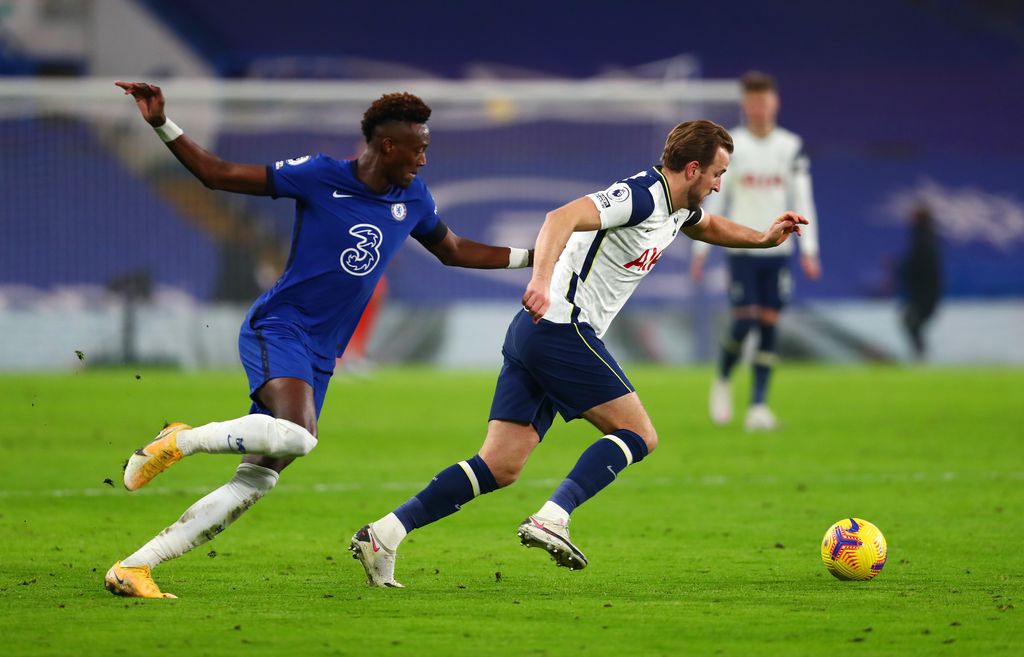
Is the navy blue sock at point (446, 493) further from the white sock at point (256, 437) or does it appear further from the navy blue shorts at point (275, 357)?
the white sock at point (256, 437)

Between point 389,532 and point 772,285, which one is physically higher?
point 772,285

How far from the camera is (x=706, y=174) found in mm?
6660

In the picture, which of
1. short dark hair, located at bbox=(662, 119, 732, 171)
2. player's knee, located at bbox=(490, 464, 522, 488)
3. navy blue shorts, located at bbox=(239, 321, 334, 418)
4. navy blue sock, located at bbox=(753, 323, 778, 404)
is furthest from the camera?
navy blue sock, located at bbox=(753, 323, 778, 404)

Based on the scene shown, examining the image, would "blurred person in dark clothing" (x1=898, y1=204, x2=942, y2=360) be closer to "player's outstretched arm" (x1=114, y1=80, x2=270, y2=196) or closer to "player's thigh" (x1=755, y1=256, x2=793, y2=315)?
"player's thigh" (x1=755, y1=256, x2=793, y2=315)

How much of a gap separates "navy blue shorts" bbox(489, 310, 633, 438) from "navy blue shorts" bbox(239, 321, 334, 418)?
88cm

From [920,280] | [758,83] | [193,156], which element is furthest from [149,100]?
[920,280]

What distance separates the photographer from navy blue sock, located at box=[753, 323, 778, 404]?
46.3 feet

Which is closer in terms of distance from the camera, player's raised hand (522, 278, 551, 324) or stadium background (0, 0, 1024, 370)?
player's raised hand (522, 278, 551, 324)

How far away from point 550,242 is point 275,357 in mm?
1226

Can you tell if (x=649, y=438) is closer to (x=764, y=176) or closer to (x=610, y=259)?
(x=610, y=259)

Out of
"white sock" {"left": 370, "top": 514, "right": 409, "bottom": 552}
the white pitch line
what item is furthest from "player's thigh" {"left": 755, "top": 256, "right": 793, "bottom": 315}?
"white sock" {"left": 370, "top": 514, "right": 409, "bottom": 552}

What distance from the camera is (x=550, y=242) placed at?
20.3 ft

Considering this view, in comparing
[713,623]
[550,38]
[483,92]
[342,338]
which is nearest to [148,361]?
[483,92]

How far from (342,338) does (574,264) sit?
1.09 m
